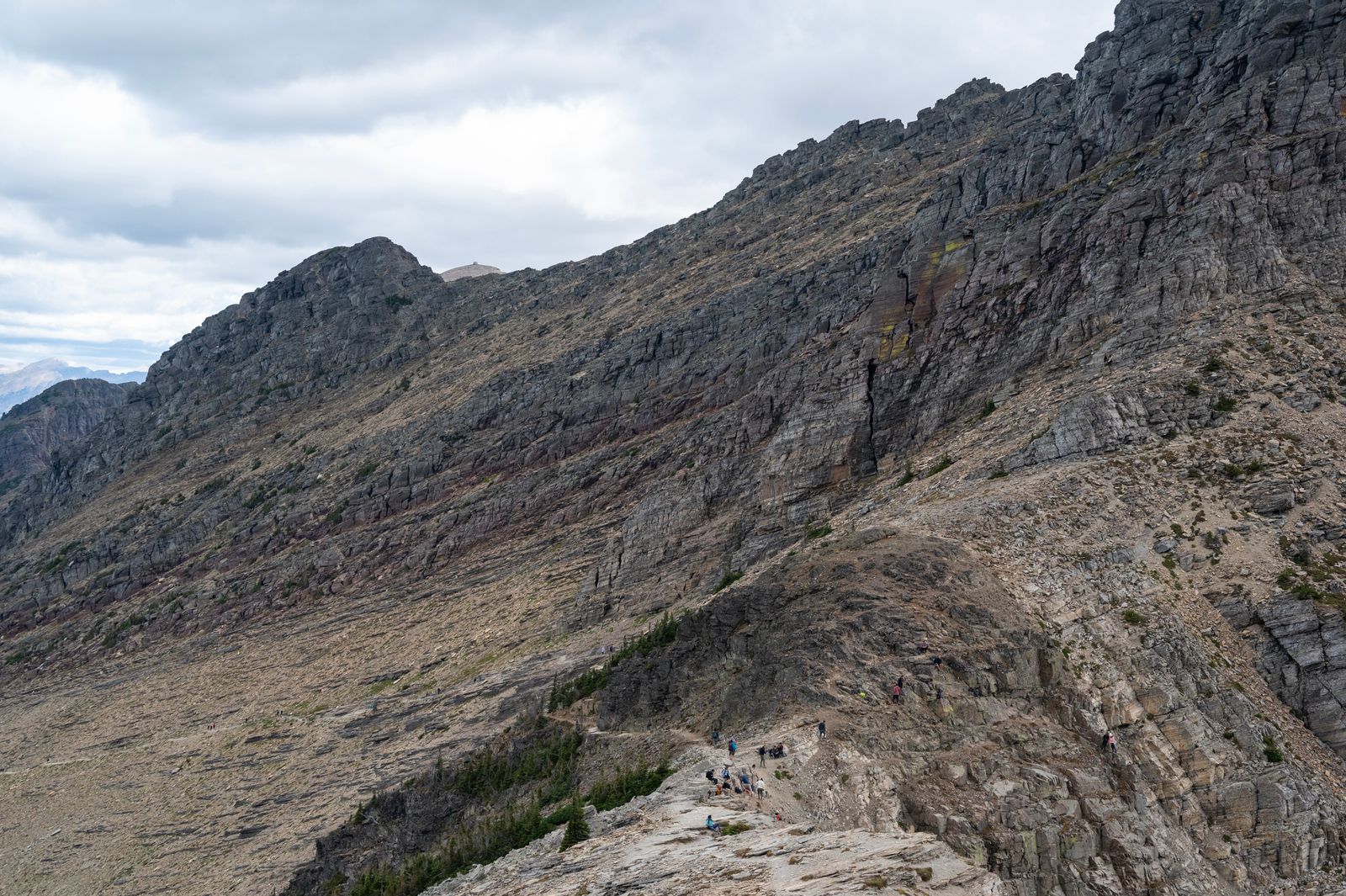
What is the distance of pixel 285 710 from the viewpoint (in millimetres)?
59219

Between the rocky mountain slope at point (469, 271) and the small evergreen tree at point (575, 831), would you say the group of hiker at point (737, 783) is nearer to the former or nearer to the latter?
the small evergreen tree at point (575, 831)

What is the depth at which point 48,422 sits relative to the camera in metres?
169

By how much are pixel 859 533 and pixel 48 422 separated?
173 meters

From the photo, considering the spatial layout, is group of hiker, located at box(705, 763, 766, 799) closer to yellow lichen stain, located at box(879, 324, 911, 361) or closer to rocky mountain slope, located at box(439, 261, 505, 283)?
yellow lichen stain, located at box(879, 324, 911, 361)

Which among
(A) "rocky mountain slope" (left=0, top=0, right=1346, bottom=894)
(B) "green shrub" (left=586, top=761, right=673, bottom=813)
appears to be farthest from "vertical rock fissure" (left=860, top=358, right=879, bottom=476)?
(B) "green shrub" (left=586, top=761, right=673, bottom=813)

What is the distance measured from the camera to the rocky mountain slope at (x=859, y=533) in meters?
26.4

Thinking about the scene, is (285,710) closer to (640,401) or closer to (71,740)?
(71,740)

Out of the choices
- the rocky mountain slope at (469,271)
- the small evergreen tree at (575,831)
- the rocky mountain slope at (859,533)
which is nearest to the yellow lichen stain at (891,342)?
the rocky mountain slope at (859,533)

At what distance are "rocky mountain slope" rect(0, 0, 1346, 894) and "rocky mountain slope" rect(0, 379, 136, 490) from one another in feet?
223

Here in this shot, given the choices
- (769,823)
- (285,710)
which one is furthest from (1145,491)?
(285,710)

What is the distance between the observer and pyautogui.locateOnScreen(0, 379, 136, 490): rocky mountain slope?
16012cm

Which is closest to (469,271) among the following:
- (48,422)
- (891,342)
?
(48,422)

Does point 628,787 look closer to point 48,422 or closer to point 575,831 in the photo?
point 575,831

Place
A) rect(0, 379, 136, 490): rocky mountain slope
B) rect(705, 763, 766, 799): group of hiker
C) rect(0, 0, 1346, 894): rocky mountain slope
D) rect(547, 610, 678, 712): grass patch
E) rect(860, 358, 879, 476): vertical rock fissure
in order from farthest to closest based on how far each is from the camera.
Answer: rect(0, 379, 136, 490): rocky mountain slope, rect(860, 358, 879, 476): vertical rock fissure, rect(547, 610, 678, 712): grass patch, rect(0, 0, 1346, 894): rocky mountain slope, rect(705, 763, 766, 799): group of hiker
